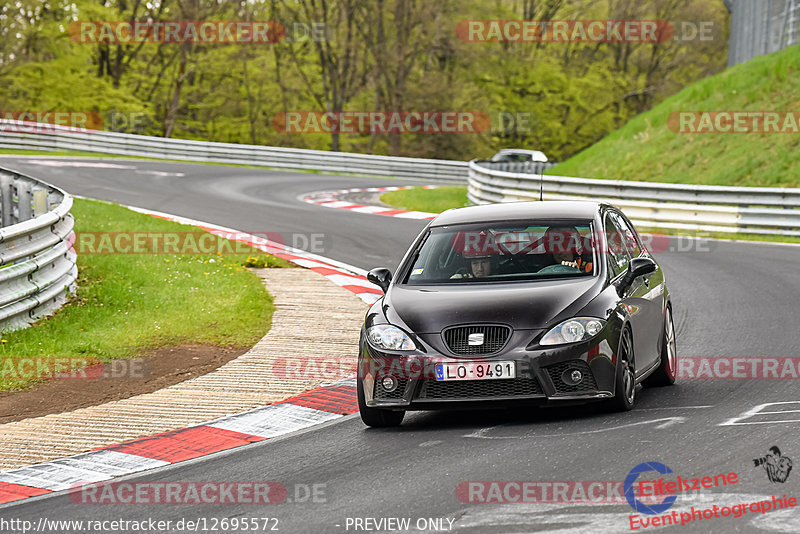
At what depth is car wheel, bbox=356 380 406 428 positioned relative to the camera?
7.56m

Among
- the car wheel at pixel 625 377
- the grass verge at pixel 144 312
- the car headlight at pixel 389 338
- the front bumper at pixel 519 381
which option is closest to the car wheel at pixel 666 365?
the car wheel at pixel 625 377

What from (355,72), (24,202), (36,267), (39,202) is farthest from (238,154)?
(36,267)

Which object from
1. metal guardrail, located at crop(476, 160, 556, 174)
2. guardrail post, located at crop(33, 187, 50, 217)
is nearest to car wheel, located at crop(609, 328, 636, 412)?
guardrail post, located at crop(33, 187, 50, 217)

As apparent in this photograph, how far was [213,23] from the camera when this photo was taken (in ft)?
181

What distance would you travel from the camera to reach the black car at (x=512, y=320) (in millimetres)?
7164

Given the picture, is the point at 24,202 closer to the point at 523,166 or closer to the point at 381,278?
the point at 381,278

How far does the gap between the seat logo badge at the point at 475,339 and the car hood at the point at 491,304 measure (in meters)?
0.09

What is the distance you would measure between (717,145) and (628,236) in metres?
19.5

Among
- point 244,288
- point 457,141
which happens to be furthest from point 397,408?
point 457,141

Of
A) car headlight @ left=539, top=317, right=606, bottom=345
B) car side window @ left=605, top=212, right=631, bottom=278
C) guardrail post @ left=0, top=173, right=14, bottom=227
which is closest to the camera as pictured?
car headlight @ left=539, top=317, right=606, bottom=345

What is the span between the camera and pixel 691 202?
72.9ft

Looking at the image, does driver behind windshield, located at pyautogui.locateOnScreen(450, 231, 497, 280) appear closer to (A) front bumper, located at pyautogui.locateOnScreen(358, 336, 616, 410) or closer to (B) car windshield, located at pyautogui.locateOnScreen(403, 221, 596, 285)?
(B) car windshield, located at pyautogui.locateOnScreen(403, 221, 596, 285)

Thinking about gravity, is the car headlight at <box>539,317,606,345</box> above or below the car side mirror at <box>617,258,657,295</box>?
below

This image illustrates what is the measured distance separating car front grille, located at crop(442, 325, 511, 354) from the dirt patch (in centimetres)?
305
